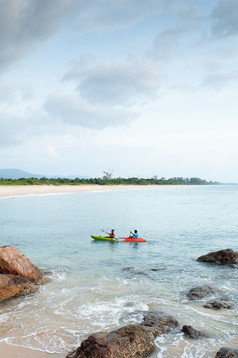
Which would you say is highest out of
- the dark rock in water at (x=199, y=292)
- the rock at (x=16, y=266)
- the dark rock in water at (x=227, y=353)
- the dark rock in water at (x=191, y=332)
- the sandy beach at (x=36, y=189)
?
the sandy beach at (x=36, y=189)

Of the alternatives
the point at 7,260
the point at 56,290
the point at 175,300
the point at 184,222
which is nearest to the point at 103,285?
the point at 56,290

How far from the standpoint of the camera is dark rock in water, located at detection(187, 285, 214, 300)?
12477 millimetres

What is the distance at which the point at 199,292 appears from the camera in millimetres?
12836

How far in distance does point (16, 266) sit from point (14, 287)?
1.30 m

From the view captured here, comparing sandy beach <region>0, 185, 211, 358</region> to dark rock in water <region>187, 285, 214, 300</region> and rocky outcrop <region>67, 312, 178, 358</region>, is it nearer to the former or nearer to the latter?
rocky outcrop <region>67, 312, 178, 358</region>

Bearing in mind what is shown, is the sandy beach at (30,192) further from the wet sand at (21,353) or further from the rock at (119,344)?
the rock at (119,344)

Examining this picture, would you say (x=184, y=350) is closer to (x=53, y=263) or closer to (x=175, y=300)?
(x=175, y=300)

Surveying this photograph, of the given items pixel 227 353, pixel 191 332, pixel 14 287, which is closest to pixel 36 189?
pixel 14 287

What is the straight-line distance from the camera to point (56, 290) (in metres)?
13.3

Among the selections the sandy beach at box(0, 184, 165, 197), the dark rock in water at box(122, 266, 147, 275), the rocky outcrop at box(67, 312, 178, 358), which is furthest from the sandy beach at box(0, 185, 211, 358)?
the dark rock in water at box(122, 266, 147, 275)

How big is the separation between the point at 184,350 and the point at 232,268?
985 cm

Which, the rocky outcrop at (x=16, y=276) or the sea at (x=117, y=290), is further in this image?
the rocky outcrop at (x=16, y=276)

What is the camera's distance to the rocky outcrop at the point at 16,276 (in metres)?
12.2

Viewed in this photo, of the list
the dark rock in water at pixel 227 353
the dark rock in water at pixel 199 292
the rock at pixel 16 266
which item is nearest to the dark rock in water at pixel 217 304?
the dark rock in water at pixel 199 292
